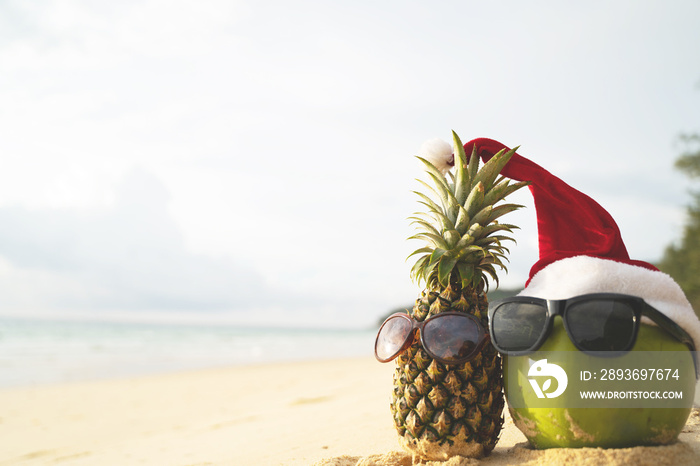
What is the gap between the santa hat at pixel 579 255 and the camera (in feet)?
7.08

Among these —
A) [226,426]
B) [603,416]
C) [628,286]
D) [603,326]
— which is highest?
[628,286]

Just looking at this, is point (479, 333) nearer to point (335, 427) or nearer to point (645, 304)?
point (645, 304)

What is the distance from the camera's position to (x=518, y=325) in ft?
7.21

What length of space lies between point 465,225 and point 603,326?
796mm

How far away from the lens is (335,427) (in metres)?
4.70

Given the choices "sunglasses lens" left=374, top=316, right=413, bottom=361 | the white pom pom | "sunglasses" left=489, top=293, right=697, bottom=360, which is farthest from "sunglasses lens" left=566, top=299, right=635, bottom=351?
the white pom pom

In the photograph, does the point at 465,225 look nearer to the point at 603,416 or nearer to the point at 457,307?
the point at 457,307

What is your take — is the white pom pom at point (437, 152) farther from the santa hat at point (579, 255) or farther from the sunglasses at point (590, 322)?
the sunglasses at point (590, 322)

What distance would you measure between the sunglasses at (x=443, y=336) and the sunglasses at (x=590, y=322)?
0.19 meters

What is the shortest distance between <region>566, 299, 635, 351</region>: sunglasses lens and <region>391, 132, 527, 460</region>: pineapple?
1.59 feet

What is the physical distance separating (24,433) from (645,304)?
7.96 meters

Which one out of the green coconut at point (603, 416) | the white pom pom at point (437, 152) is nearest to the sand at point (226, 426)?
the green coconut at point (603, 416)

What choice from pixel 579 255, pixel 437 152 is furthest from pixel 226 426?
pixel 579 255

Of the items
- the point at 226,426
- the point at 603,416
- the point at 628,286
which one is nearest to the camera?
the point at 603,416
